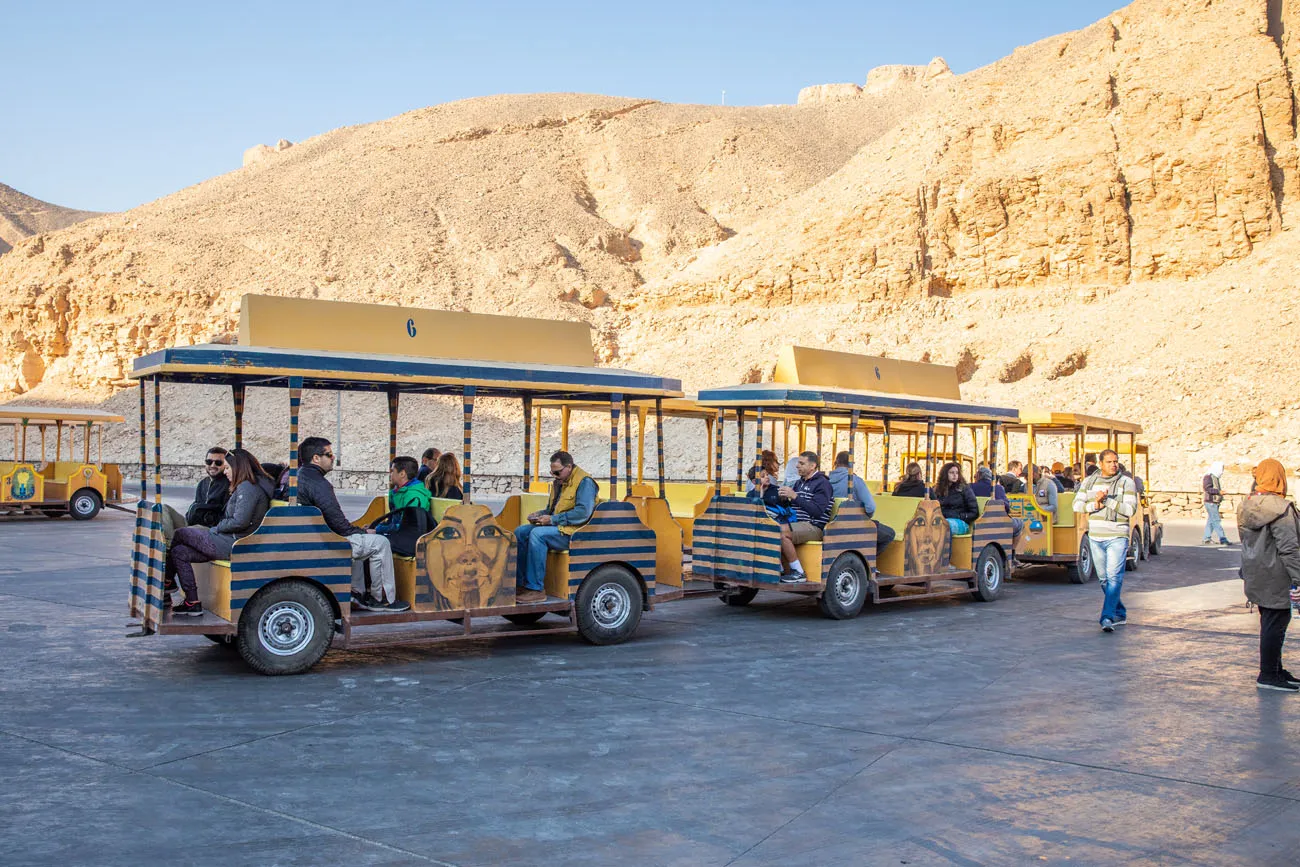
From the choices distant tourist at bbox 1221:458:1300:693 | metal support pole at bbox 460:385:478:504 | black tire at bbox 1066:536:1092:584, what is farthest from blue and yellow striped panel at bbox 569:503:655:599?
black tire at bbox 1066:536:1092:584

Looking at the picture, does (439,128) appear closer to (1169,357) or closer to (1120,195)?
(1120,195)

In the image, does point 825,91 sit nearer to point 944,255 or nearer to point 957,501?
point 944,255

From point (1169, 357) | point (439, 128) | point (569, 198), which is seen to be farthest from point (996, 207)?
point (439, 128)

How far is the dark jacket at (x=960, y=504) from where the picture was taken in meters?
Answer: 13.9

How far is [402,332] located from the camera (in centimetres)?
955

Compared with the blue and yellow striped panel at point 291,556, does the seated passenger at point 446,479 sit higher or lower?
higher

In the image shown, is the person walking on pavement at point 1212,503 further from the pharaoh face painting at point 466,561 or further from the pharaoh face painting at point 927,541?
the pharaoh face painting at point 466,561

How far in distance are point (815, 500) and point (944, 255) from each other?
175 feet

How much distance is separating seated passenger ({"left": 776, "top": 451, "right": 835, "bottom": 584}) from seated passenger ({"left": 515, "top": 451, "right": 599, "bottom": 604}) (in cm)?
262

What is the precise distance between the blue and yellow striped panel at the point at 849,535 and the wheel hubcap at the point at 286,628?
553 cm

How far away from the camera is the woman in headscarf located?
826 cm

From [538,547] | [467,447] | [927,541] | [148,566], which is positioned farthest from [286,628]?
[927,541]

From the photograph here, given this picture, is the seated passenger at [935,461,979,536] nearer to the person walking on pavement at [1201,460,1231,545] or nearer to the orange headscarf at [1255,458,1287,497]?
the orange headscarf at [1255,458,1287,497]

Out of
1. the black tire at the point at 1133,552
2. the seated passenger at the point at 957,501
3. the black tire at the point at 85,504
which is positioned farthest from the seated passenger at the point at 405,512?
the black tire at the point at 85,504
